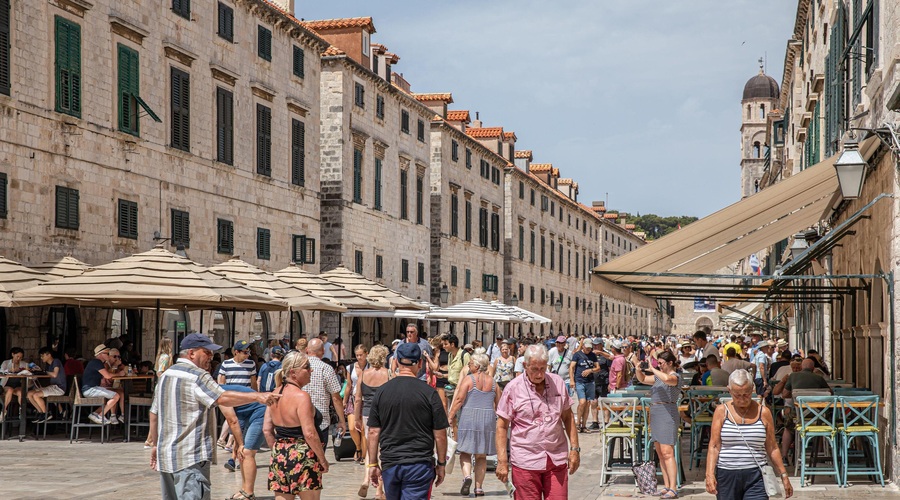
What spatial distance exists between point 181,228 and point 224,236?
6.31 ft

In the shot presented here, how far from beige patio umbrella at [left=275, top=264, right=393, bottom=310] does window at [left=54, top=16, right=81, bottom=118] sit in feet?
16.5

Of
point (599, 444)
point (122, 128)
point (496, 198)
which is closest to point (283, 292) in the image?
point (122, 128)

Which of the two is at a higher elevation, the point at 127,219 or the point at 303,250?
the point at 127,219

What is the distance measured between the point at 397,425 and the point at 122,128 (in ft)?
50.1

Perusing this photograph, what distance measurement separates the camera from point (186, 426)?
7.18 meters

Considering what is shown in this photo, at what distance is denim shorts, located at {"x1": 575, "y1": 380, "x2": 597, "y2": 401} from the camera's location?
18.9m

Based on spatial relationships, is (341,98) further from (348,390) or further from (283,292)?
(348,390)

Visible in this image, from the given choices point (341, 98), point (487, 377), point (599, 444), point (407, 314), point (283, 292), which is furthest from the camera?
point (341, 98)

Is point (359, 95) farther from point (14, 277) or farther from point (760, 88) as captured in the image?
point (760, 88)

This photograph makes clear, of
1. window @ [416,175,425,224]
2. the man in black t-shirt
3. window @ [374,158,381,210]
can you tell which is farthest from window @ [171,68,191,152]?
the man in black t-shirt

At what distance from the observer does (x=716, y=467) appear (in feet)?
24.9

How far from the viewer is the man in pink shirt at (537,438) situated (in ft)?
24.6

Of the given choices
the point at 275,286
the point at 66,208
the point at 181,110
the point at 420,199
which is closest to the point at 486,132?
the point at 420,199

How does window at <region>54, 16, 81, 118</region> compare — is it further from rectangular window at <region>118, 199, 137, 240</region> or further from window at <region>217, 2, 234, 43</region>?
window at <region>217, 2, 234, 43</region>
